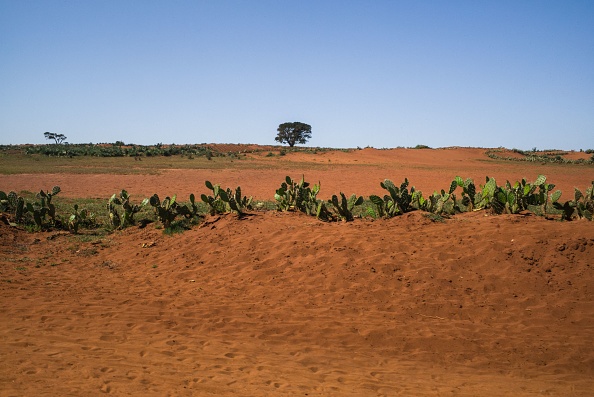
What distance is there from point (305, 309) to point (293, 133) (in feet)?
219

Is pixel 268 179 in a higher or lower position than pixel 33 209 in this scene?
higher

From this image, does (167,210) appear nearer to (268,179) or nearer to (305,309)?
(305,309)

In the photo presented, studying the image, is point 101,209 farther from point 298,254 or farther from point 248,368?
point 248,368

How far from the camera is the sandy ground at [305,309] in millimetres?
4910

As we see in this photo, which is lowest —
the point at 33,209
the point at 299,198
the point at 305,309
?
the point at 305,309

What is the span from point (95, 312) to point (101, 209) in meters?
8.32

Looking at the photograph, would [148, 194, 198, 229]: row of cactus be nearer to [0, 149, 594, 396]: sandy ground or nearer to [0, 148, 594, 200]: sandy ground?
[0, 149, 594, 396]: sandy ground

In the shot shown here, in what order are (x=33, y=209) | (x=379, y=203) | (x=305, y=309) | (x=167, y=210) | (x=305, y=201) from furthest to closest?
(x=305, y=201), (x=33, y=209), (x=167, y=210), (x=379, y=203), (x=305, y=309)

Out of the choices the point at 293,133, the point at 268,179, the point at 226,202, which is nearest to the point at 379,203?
the point at 226,202

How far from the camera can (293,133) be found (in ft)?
239

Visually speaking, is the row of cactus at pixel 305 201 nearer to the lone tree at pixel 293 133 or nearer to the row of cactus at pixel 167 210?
the row of cactus at pixel 167 210

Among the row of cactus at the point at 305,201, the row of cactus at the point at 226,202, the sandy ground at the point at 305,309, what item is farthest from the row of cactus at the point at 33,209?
the row of cactus at the point at 305,201

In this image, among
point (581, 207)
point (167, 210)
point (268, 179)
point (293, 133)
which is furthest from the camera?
point (293, 133)

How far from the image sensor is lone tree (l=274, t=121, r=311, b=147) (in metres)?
72.9
